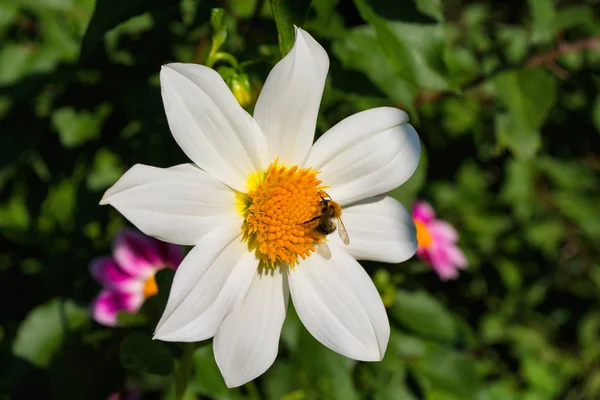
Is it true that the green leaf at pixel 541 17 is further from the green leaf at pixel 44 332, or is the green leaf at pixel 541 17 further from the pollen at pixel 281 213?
the green leaf at pixel 44 332

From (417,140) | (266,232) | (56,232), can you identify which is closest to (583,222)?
(417,140)

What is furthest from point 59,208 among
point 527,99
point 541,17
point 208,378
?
point 541,17

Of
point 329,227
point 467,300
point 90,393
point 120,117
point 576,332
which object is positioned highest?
point 329,227

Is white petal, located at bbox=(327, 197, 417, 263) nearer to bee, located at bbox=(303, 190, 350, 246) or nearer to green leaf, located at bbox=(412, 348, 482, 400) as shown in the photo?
bee, located at bbox=(303, 190, 350, 246)

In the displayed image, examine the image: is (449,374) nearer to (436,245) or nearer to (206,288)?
(436,245)

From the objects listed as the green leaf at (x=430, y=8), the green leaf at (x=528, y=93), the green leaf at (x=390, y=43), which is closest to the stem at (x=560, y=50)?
the green leaf at (x=528, y=93)

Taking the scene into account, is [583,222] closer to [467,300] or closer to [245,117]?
[467,300]

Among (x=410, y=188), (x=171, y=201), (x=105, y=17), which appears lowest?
(x=410, y=188)
